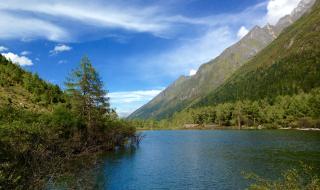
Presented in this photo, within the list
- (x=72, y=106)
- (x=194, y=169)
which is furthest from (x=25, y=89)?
(x=194, y=169)

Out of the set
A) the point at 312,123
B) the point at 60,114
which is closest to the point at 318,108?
the point at 312,123

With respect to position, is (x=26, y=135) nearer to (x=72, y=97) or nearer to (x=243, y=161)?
(x=243, y=161)

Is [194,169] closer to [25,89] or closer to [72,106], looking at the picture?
[72,106]

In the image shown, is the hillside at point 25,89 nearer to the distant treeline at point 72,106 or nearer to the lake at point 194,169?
the distant treeline at point 72,106

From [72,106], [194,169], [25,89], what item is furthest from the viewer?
[72,106]

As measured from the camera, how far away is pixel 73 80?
10325 cm

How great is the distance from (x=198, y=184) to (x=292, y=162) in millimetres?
28309

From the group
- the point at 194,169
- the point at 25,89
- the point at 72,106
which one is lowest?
the point at 194,169

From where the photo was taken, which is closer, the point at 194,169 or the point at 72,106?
the point at 194,169

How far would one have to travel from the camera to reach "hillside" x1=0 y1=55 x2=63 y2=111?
84188 millimetres

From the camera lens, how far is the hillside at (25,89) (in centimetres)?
8419

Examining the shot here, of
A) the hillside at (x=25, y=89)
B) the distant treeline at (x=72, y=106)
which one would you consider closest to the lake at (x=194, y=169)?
the distant treeline at (x=72, y=106)

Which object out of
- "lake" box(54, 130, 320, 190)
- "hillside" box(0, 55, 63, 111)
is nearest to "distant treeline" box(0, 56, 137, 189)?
"hillside" box(0, 55, 63, 111)

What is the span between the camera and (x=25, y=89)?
93875 mm
